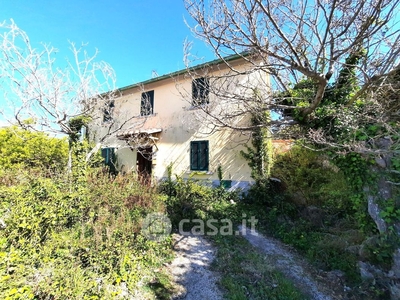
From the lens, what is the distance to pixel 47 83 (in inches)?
353

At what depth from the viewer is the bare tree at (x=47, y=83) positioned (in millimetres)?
8320

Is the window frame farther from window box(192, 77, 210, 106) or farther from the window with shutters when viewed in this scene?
the window with shutters

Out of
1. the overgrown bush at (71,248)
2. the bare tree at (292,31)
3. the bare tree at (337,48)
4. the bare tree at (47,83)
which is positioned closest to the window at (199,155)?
the overgrown bush at (71,248)

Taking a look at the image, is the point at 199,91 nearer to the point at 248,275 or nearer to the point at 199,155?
the point at 199,155

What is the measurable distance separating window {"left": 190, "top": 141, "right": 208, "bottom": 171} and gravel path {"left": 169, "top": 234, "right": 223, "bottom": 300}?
17.6 feet

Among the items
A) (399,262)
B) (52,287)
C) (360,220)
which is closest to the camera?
(52,287)

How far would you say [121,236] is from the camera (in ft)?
18.7

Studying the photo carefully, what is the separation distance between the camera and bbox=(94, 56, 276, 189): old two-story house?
11039mm

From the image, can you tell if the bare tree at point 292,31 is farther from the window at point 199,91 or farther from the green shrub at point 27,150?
the green shrub at point 27,150

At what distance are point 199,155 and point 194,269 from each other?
24.6 feet

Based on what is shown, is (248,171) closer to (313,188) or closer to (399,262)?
(313,188)

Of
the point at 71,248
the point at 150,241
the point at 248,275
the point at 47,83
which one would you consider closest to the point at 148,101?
the point at 47,83

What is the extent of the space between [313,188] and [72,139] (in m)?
11.9

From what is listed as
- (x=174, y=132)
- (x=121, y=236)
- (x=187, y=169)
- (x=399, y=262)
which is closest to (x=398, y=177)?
(x=399, y=262)
